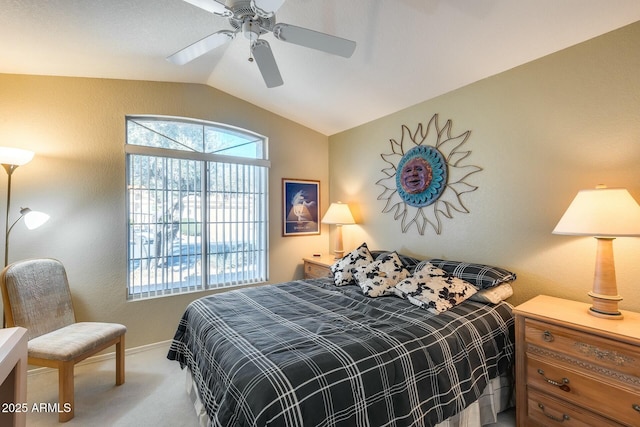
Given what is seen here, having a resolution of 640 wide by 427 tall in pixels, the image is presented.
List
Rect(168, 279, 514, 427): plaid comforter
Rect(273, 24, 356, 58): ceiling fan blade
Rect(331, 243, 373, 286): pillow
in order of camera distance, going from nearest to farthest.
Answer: Rect(168, 279, 514, 427): plaid comforter < Rect(273, 24, 356, 58): ceiling fan blade < Rect(331, 243, 373, 286): pillow

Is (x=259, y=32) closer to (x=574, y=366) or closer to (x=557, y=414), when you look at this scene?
(x=574, y=366)

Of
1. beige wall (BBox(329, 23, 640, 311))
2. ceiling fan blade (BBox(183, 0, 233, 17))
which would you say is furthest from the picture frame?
ceiling fan blade (BBox(183, 0, 233, 17))

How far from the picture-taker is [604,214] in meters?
1.60

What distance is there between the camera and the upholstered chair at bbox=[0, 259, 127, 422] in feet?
6.46

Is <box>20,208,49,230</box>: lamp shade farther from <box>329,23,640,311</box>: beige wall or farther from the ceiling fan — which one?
<box>329,23,640,311</box>: beige wall

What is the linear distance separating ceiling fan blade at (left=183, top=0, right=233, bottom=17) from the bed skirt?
2223 mm

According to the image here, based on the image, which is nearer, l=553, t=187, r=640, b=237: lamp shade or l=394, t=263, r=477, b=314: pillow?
l=553, t=187, r=640, b=237: lamp shade

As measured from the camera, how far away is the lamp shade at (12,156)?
2.16m

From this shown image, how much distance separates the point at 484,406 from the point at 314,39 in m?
2.53

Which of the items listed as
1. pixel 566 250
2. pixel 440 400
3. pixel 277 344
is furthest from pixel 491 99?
pixel 277 344

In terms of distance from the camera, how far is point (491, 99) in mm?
2455

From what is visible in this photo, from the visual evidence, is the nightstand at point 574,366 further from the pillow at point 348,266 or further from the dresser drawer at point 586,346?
the pillow at point 348,266

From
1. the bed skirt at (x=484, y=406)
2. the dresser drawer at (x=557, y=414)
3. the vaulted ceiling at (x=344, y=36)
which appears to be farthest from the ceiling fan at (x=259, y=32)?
the dresser drawer at (x=557, y=414)

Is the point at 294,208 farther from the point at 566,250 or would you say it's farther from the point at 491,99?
the point at 566,250
